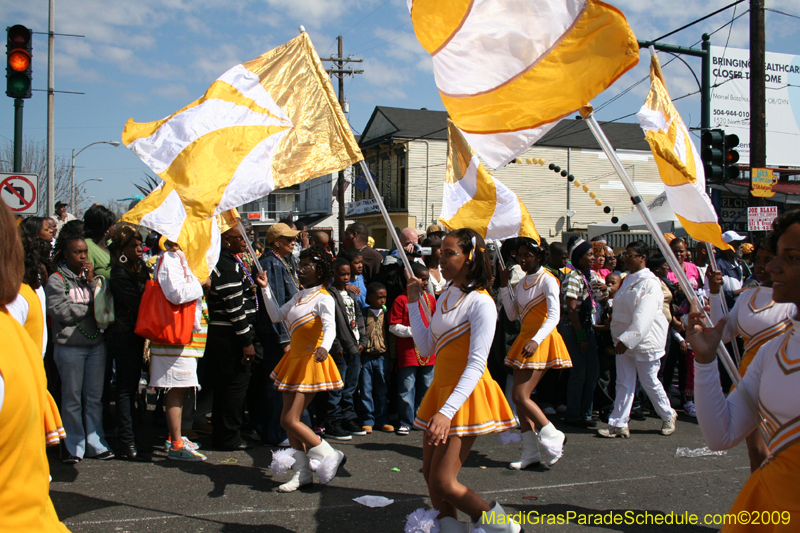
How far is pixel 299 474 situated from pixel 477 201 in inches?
121

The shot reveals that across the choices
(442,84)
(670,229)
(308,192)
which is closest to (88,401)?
(442,84)

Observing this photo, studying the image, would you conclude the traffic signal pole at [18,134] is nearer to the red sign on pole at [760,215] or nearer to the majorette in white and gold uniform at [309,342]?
the majorette in white and gold uniform at [309,342]

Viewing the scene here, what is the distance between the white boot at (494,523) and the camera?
3281 mm

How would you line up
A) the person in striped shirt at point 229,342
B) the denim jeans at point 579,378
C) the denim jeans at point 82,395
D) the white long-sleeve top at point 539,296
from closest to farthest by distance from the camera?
the denim jeans at point 82,395
the white long-sleeve top at point 539,296
the person in striped shirt at point 229,342
the denim jeans at point 579,378

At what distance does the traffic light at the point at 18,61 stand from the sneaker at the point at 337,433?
6.03 metres

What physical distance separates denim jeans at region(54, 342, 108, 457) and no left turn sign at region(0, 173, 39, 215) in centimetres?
426

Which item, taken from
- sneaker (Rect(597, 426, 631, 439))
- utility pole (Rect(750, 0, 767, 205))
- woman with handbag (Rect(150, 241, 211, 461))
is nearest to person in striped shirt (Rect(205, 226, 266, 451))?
woman with handbag (Rect(150, 241, 211, 461))

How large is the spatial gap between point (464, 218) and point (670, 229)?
12932 millimetres

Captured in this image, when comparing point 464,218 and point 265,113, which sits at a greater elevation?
point 265,113

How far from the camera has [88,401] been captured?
5.56 metres

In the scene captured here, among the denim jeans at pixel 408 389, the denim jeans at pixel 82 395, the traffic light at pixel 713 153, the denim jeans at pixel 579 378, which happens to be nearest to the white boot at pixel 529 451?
the denim jeans at pixel 408 389

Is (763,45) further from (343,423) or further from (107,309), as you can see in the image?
(107,309)

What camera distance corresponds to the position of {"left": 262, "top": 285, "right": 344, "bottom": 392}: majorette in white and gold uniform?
5.02 m

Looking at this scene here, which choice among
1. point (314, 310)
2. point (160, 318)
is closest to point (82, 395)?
point (160, 318)
